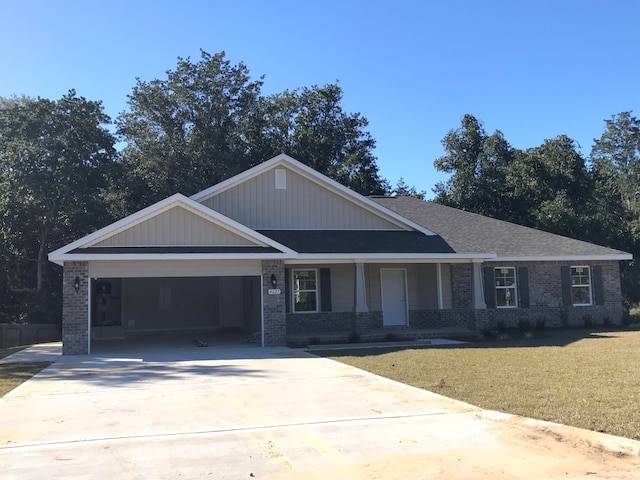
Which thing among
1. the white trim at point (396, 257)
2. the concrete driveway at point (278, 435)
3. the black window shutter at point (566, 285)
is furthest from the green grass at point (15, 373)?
the black window shutter at point (566, 285)

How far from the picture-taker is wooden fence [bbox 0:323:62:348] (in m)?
22.1

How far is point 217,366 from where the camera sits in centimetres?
1257

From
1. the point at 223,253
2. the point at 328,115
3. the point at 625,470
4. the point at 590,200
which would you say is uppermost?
the point at 328,115

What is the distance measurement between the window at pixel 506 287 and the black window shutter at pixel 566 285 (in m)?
1.87

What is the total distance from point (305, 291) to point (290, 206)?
2930 mm

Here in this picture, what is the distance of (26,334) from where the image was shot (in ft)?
75.2

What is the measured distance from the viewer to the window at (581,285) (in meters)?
20.8

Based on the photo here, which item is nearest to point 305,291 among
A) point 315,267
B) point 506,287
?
point 315,267

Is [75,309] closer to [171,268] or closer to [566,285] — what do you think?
[171,268]

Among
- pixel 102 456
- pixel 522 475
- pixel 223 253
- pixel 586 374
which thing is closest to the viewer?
pixel 522 475

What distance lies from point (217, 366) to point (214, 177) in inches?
798

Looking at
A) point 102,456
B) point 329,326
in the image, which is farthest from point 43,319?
point 102,456

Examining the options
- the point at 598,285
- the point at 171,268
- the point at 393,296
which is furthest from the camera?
the point at 598,285

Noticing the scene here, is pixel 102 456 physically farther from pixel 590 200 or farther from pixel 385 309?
pixel 590 200
